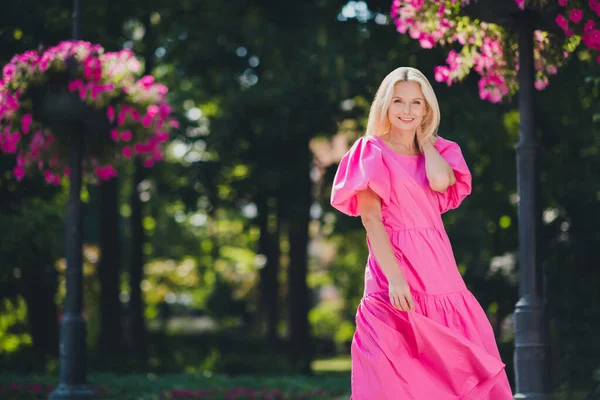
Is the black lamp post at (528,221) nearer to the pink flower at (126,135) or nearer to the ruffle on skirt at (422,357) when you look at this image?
the ruffle on skirt at (422,357)

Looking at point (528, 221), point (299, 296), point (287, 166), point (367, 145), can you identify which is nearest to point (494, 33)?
point (528, 221)

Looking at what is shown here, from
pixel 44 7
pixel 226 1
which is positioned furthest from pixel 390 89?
pixel 226 1

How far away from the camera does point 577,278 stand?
14.8m

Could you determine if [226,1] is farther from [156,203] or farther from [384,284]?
[384,284]

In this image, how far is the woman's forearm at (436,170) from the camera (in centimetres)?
493

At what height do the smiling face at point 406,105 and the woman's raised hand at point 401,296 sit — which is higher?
the smiling face at point 406,105

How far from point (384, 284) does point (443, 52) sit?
26.6 ft

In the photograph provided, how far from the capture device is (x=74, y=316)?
9.71m

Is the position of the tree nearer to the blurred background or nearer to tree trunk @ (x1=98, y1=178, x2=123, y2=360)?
the blurred background

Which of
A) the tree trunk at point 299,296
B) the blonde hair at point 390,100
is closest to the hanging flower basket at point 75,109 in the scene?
the blonde hair at point 390,100

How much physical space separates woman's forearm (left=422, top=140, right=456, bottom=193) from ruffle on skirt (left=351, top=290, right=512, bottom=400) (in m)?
0.53

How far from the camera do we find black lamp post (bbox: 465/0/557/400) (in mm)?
7242

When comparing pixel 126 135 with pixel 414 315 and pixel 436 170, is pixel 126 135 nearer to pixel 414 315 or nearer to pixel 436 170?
pixel 436 170

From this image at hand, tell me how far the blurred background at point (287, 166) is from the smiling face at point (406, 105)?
4.92 metres
